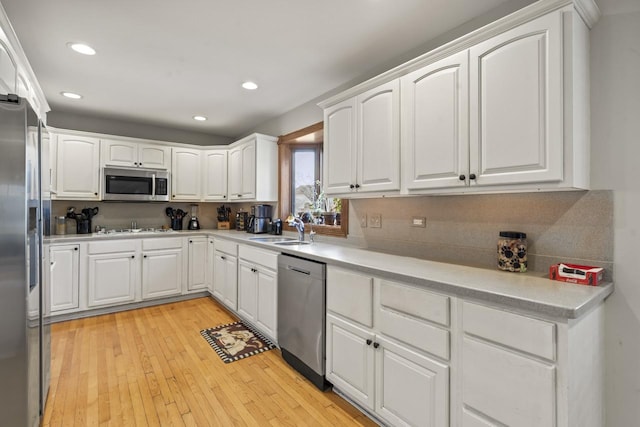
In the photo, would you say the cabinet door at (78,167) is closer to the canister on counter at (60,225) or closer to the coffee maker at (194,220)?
the canister on counter at (60,225)

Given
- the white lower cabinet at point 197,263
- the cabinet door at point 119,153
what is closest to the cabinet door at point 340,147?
the white lower cabinet at point 197,263

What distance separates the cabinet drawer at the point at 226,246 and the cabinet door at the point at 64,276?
1472mm

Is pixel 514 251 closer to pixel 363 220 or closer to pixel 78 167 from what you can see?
pixel 363 220

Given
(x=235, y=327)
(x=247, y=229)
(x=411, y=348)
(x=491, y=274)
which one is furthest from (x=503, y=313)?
(x=247, y=229)

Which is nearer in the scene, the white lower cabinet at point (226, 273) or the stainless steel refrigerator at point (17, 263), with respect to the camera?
the stainless steel refrigerator at point (17, 263)

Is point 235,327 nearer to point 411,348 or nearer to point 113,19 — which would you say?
point 411,348

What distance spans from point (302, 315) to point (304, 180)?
6.38 ft

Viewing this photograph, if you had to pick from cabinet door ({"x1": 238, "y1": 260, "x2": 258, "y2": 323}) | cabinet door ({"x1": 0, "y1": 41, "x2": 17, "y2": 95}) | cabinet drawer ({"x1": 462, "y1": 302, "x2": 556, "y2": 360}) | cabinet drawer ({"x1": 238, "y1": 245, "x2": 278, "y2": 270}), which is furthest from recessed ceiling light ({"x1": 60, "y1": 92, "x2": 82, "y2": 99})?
cabinet drawer ({"x1": 462, "y1": 302, "x2": 556, "y2": 360})

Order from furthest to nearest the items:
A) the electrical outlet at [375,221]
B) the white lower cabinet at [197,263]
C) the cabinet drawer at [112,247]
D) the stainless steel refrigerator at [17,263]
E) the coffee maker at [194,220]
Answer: the coffee maker at [194,220] → the white lower cabinet at [197,263] → the cabinet drawer at [112,247] → the electrical outlet at [375,221] → the stainless steel refrigerator at [17,263]

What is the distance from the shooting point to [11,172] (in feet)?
4.24

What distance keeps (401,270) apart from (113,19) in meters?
2.40

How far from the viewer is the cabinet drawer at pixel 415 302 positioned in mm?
1381

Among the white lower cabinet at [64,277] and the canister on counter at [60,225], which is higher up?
the canister on counter at [60,225]

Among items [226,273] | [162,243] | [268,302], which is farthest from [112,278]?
[268,302]
